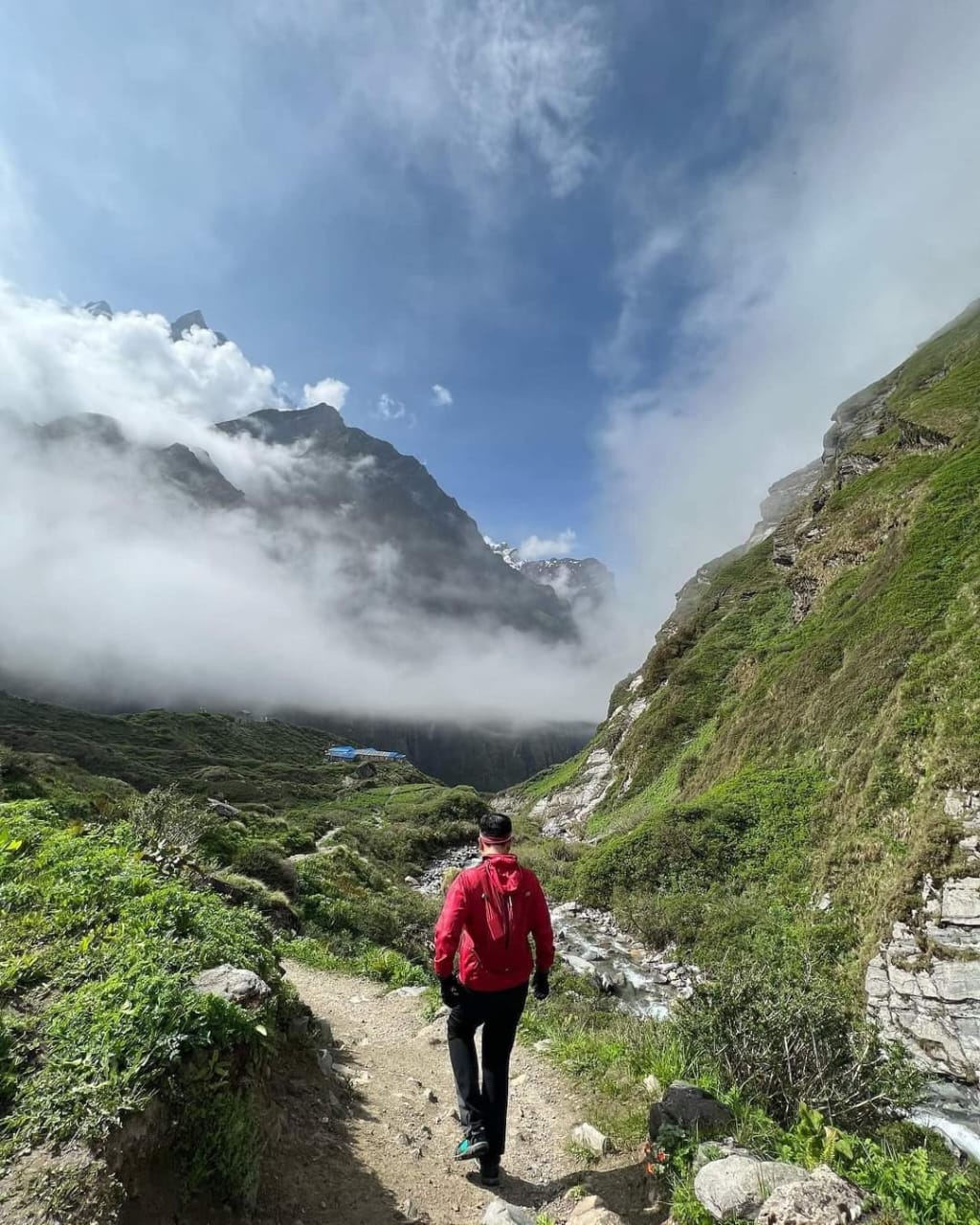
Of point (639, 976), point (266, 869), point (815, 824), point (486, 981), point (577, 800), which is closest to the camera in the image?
point (486, 981)

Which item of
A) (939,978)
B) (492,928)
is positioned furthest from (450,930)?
(939,978)

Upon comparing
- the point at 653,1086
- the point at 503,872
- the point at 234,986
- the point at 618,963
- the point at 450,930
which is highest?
the point at 503,872

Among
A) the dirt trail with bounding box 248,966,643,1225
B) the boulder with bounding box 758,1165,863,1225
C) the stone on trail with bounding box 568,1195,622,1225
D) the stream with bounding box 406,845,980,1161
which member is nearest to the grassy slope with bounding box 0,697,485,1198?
the dirt trail with bounding box 248,966,643,1225

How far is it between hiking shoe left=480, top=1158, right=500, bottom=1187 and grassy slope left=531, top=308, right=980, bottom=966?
13070 mm

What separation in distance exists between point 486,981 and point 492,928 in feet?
1.54

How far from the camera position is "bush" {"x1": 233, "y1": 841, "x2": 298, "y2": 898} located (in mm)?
18547

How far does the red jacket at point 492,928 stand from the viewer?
5.47 m

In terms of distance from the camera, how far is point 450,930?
5.50 m

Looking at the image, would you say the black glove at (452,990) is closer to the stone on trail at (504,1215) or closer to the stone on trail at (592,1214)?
the stone on trail at (504,1215)

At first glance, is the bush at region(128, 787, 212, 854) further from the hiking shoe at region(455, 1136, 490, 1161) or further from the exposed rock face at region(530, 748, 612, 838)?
the exposed rock face at region(530, 748, 612, 838)

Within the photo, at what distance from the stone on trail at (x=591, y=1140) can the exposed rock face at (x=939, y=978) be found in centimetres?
943

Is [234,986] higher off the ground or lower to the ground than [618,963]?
higher

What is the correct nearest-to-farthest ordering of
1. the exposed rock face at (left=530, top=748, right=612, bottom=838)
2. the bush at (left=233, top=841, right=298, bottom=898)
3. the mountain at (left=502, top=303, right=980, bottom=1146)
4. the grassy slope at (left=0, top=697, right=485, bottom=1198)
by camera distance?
the grassy slope at (left=0, top=697, right=485, bottom=1198) < the mountain at (left=502, top=303, right=980, bottom=1146) < the bush at (left=233, top=841, right=298, bottom=898) < the exposed rock face at (left=530, top=748, right=612, bottom=838)

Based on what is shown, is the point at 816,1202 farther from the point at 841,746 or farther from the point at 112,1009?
the point at 841,746
